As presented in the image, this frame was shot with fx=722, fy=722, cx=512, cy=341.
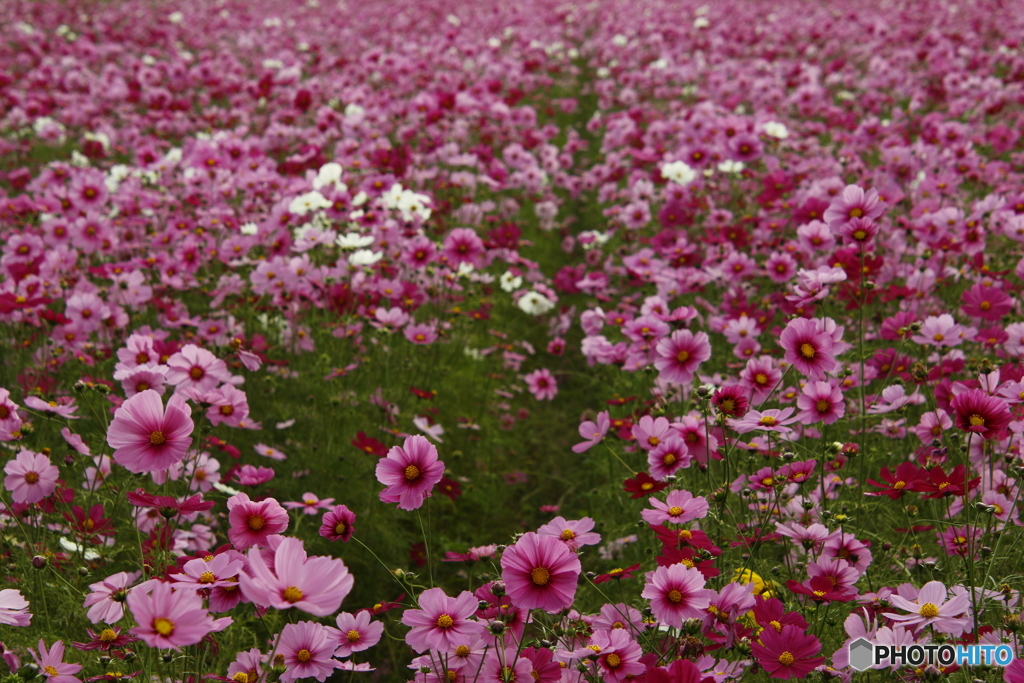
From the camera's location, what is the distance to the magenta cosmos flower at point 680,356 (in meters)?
2.17

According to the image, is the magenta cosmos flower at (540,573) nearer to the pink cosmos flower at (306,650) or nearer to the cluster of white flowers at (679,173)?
the pink cosmos flower at (306,650)

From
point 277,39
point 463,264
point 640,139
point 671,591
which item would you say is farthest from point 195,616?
point 277,39

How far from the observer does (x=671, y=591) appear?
1474 mm

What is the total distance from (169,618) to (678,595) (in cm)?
94

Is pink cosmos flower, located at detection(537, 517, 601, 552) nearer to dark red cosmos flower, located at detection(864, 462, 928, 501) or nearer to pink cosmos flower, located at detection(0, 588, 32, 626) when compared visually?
dark red cosmos flower, located at detection(864, 462, 928, 501)

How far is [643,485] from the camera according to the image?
71.4 inches

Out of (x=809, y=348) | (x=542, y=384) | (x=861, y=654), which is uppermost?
(x=809, y=348)

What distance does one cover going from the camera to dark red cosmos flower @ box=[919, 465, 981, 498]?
161cm

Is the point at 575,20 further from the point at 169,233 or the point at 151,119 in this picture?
the point at 169,233

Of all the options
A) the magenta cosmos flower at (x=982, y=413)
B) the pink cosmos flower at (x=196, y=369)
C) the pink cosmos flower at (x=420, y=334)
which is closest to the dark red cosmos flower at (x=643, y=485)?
the magenta cosmos flower at (x=982, y=413)

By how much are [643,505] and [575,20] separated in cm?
1343

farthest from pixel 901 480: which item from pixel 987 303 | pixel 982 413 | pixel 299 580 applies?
pixel 299 580

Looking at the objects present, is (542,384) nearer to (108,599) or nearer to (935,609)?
(935,609)

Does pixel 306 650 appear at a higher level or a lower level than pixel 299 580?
lower
